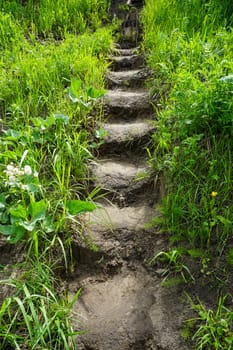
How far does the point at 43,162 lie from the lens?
2.28 m

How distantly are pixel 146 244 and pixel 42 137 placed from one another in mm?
1049

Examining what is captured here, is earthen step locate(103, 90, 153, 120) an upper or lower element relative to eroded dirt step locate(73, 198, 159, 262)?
upper

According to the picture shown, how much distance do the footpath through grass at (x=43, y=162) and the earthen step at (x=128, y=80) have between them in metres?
0.16

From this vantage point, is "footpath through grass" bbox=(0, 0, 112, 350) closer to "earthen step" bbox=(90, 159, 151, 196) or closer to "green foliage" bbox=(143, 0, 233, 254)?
"earthen step" bbox=(90, 159, 151, 196)

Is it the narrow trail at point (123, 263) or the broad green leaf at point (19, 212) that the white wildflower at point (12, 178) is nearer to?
the broad green leaf at point (19, 212)

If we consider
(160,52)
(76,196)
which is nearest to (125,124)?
(160,52)

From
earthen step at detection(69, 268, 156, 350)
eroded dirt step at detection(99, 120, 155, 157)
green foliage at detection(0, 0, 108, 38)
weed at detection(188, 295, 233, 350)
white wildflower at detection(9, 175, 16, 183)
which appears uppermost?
green foliage at detection(0, 0, 108, 38)

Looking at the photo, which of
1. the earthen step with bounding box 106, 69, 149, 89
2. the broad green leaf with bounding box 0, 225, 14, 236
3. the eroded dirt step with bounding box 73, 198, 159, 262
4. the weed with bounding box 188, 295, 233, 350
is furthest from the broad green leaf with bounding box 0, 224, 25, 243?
the earthen step with bounding box 106, 69, 149, 89

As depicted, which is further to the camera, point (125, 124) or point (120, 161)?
point (125, 124)

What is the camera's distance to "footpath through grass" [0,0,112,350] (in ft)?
4.99

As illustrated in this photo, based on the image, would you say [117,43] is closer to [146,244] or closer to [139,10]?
[139,10]

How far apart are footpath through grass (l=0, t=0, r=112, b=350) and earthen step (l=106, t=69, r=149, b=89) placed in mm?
156

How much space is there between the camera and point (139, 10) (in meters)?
5.46

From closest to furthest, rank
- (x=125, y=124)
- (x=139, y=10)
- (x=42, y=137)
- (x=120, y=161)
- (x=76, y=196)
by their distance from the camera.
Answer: (x=76, y=196) → (x=42, y=137) → (x=120, y=161) → (x=125, y=124) → (x=139, y=10)
